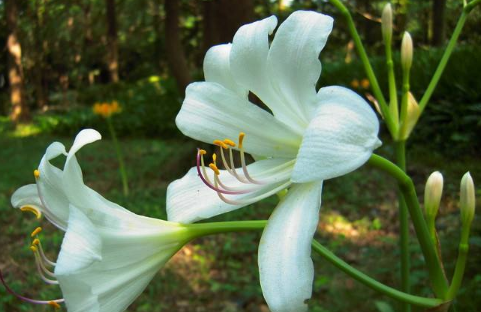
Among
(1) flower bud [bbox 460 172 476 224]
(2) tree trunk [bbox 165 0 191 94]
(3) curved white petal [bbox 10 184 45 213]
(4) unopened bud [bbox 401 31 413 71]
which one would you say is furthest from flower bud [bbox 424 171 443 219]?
(2) tree trunk [bbox 165 0 191 94]

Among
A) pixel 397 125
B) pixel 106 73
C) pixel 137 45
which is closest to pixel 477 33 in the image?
pixel 397 125

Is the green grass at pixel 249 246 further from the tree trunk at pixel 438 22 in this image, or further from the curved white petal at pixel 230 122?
the tree trunk at pixel 438 22

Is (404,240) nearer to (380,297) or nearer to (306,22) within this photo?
(306,22)

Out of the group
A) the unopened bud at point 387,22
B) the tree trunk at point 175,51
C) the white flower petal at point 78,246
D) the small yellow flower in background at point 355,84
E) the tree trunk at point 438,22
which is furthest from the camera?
the tree trunk at point 438,22

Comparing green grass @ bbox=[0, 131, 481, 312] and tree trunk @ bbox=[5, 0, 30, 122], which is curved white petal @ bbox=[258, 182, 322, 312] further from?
tree trunk @ bbox=[5, 0, 30, 122]

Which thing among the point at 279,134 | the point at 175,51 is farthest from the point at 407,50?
the point at 175,51

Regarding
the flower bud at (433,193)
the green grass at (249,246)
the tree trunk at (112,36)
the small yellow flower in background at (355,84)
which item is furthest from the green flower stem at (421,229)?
the tree trunk at (112,36)

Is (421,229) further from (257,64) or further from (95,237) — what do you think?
(95,237)
